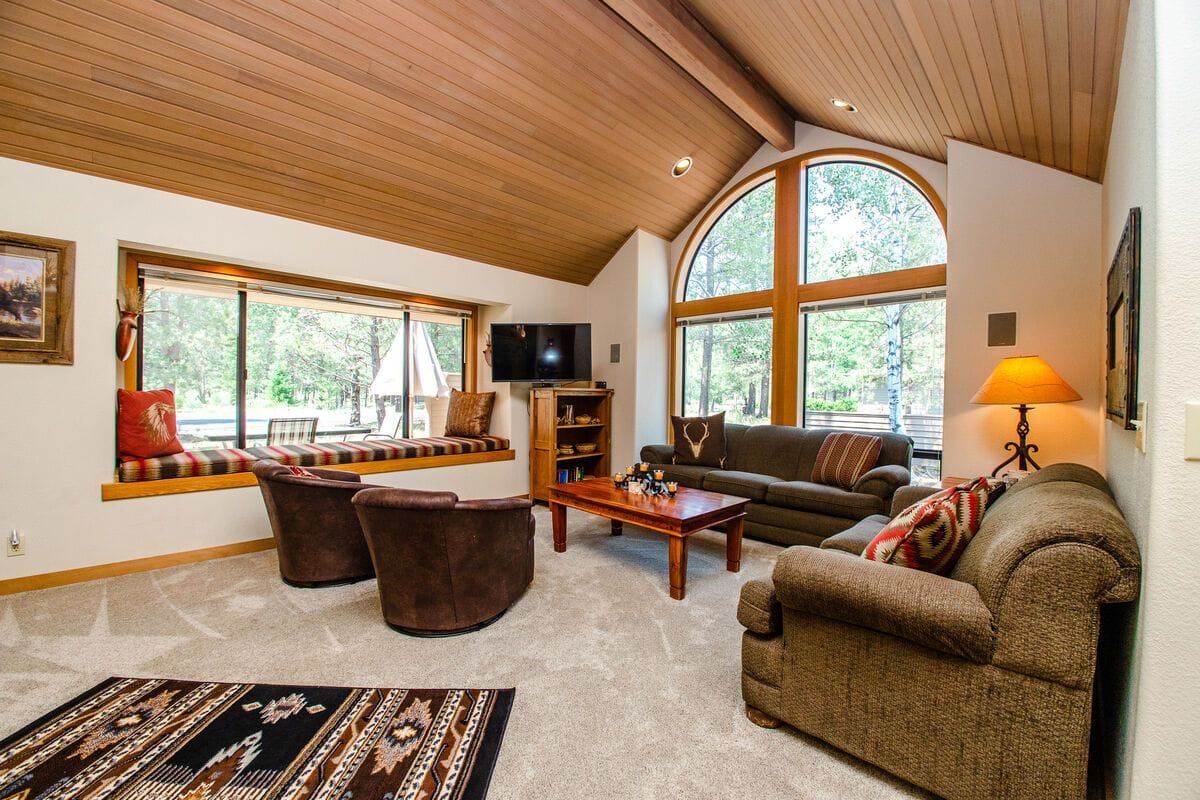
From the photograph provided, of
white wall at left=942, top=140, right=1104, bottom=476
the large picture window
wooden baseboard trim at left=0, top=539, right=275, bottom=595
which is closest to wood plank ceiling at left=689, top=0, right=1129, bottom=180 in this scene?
white wall at left=942, top=140, right=1104, bottom=476

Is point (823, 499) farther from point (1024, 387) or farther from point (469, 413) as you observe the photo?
point (469, 413)

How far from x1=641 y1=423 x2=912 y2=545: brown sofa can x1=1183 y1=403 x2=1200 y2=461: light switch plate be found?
2531 millimetres

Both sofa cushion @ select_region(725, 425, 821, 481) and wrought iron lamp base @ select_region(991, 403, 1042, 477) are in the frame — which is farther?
sofa cushion @ select_region(725, 425, 821, 481)

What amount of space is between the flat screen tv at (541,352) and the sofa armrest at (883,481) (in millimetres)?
2792

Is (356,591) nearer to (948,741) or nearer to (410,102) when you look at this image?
(948,741)

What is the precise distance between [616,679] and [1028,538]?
60.1 inches

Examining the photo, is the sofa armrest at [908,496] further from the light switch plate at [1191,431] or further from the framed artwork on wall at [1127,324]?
the light switch plate at [1191,431]

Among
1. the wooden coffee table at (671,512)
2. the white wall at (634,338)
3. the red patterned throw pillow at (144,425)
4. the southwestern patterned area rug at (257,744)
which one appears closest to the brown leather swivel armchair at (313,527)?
the southwestern patterned area rug at (257,744)

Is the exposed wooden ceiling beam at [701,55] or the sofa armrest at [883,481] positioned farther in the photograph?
the sofa armrest at [883,481]

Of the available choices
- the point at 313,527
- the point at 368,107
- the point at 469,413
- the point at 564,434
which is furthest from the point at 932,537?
the point at 469,413

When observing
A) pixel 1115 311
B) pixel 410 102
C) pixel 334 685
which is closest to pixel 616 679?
pixel 334 685

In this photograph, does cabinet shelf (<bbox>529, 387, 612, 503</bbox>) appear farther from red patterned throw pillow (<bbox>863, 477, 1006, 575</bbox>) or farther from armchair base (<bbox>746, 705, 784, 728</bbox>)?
red patterned throw pillow (<bbox>863, 477, 1006, 575</bbox>)

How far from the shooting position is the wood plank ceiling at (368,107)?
102 inches

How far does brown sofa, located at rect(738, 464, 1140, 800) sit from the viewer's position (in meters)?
1.24
